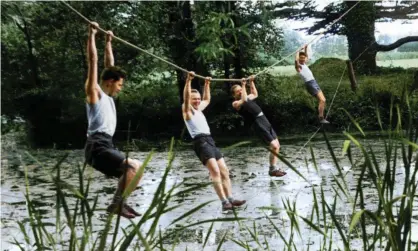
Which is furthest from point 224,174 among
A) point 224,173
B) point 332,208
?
point 332,208

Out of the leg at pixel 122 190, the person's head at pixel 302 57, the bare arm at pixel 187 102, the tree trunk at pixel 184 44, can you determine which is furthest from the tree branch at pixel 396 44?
the leg at pixel 122 190

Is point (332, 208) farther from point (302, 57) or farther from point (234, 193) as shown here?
point (234, 193)

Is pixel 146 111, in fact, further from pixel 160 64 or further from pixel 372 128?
pixel 372 128

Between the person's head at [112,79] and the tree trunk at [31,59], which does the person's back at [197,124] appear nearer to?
the person's head at [112,79]

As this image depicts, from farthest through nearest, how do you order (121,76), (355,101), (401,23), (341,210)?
1. (401,23)
2. (355,101)
3. (341,210)
4. (121,76)

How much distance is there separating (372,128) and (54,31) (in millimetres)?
2927

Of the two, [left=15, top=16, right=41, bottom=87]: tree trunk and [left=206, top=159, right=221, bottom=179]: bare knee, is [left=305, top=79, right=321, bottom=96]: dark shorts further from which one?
[left=15, top=16, right=41, bottom=87]: tree trunk

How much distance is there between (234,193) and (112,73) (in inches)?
77.1

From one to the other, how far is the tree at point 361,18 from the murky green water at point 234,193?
2.36 ft

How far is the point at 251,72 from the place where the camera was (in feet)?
17.6

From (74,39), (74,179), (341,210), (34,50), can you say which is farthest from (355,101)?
(34,50)

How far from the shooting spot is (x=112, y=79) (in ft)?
7.04

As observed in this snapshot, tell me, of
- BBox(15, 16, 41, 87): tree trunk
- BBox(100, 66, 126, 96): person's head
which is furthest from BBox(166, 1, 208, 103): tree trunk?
BBox(100, 66, 126, 96): person's head

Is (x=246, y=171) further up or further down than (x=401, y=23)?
further down
